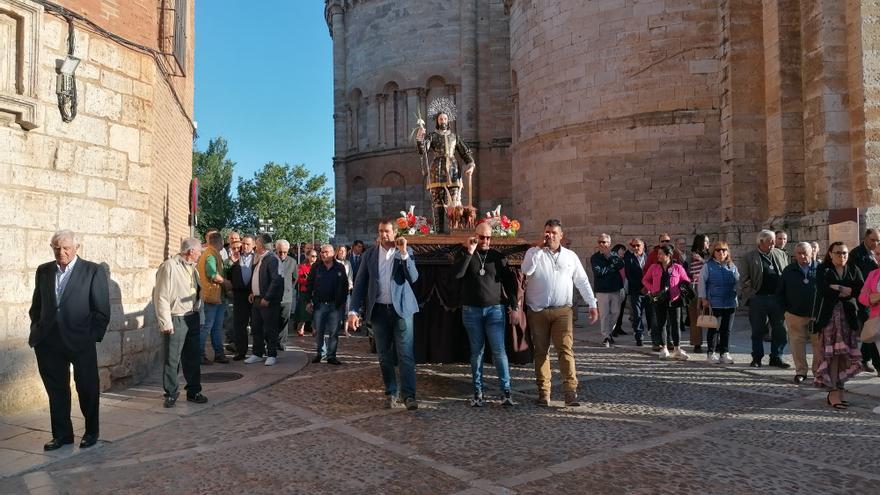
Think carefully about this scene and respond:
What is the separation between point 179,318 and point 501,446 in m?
3.76

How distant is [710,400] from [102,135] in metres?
7.32

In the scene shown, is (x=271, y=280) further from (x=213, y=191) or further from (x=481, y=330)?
(x=213, y=191)

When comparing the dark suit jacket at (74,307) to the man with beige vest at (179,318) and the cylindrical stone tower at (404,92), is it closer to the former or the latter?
the man with beige vest at (179,318)

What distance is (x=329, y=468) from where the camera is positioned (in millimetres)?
4965

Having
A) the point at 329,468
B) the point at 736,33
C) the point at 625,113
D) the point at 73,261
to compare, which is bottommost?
the point at 329,468

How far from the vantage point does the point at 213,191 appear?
5412 centimetres

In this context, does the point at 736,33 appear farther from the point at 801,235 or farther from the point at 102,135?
the point at 102,135

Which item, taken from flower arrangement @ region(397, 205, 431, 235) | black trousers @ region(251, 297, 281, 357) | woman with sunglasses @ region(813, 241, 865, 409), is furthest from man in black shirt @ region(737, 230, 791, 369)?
black trousers @ region(251, 297, 281, 357)

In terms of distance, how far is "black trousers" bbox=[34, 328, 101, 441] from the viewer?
18.4 ft

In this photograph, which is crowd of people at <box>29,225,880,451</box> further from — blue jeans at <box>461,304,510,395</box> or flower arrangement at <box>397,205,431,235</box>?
flower arrangement at <box>397,205,431,235</box>

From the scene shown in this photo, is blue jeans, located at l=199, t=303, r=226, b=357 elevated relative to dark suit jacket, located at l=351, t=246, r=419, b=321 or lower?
lower

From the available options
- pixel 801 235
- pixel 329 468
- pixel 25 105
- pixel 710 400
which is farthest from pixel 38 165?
pixel 801 235

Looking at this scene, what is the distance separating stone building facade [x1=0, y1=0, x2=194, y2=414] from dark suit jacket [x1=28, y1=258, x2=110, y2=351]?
1.39m

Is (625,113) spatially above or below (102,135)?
above
